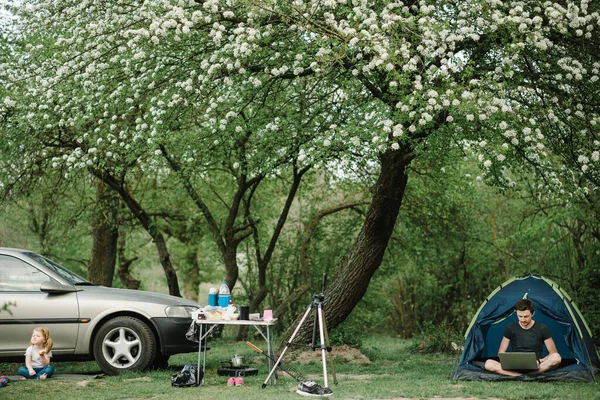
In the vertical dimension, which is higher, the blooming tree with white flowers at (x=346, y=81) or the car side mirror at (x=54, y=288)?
the blooming tree with white flowers at (x=346, y=81)

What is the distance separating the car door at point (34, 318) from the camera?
31.6 feet

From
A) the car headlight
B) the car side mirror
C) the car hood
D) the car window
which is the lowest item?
the car headlight

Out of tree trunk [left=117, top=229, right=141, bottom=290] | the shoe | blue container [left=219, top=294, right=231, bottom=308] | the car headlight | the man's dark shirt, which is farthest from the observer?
tree trunk [left=117, top=229, right=141, bottom=290]

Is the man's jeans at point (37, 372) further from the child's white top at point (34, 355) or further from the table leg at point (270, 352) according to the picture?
the table leg at point (270, 352)

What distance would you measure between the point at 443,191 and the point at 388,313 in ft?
18.9

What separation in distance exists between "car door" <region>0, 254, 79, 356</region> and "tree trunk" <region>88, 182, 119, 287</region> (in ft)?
26.8

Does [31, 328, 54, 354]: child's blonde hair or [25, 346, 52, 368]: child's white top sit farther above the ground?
[31, 328, 54, 354]: child's blonde hair

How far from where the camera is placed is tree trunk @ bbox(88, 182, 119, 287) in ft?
59.2

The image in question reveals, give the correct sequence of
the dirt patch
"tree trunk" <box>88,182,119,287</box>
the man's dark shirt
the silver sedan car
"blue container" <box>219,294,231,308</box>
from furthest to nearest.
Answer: "tree trunk" <box>88,182,119,287</box>
the dirt patch
the silver sedan car
the man's dark shirt
"blue container" <box>219,294,231,308</box>

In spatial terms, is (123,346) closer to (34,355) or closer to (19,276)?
(34,355)

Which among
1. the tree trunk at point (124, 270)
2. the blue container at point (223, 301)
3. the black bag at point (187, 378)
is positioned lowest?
the black bag at point (187, 378)

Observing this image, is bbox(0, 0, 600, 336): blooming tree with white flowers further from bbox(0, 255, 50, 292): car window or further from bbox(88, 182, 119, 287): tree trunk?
bbox(88, 182, 119, 287): tree trunk

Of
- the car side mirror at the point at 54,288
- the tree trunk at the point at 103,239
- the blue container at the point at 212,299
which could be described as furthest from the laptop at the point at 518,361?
the tree trunk at the point at 103,239

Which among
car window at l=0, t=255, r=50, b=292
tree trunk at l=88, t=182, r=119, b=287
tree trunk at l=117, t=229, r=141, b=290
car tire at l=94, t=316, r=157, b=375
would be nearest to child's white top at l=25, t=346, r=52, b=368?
car tire at l=94, t=316, r=157, b=375
